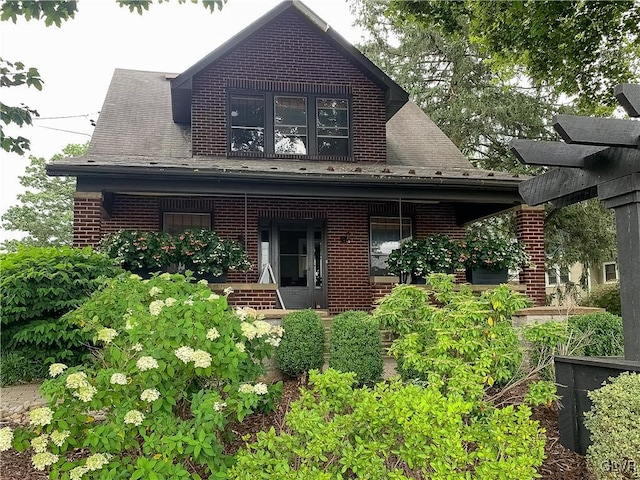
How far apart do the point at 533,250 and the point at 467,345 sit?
6.38m

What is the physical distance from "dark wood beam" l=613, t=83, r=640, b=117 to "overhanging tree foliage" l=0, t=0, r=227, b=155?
3720mm

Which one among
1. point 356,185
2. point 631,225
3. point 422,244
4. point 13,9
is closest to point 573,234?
point 422,244

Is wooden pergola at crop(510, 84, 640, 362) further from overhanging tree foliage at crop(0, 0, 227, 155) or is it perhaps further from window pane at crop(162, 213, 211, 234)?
window pane at crop(162, 213, 211, 234)

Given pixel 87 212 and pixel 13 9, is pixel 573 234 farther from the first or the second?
pixel 13 9

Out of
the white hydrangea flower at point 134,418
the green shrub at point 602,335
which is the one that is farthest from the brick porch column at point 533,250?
the white hydrangea flower at point 134,418

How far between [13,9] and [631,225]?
5751mm

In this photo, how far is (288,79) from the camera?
10.8 m

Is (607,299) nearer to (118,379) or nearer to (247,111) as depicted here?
(247,111)

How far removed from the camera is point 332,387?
11.5 feet

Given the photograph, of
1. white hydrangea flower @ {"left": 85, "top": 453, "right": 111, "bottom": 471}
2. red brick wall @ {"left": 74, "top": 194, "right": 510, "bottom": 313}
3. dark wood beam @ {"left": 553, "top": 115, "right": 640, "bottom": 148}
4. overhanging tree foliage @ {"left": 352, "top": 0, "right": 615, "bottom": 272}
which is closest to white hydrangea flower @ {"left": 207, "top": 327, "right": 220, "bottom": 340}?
white hydrangea flower @ {"left": 85, "top": 453, "right": 111, "bottom": 471}

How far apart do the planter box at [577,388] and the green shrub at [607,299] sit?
41.9ft

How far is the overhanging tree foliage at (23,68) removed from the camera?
4.79 m

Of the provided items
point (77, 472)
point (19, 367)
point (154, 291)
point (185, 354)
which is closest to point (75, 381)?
point (77, 472)

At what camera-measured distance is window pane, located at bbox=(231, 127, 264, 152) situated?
10422 millimetres
